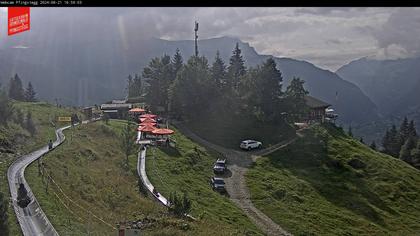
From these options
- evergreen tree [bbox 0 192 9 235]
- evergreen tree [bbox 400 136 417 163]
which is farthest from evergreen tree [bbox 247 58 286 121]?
evergreen tree [bbox 0 192 9 235]

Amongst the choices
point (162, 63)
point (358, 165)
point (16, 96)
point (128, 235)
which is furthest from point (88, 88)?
point (128, 235)

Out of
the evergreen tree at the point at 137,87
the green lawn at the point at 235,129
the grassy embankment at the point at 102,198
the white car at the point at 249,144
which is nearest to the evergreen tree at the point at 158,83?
the green lawn at the point at 235,129

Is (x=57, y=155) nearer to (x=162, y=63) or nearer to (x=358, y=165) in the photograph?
(x=358, y=165)

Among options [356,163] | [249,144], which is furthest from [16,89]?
[356,163]

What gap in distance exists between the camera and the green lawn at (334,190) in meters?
30.6

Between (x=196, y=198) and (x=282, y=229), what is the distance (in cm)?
557

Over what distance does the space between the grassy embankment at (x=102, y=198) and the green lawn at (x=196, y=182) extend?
124 millimetres

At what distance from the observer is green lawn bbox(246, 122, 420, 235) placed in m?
30.6

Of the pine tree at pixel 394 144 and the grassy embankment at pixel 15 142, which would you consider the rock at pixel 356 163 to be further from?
the pine tree at pixel 394 144

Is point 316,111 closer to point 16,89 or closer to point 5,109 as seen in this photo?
point 5,109

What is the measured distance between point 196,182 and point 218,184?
68.0 inches

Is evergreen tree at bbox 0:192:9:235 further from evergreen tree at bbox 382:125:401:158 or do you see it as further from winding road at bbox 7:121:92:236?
evergreen tree at bbox 382:125:401:158

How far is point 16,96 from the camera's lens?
271ft

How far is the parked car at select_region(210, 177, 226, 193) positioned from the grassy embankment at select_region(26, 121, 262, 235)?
82 cm
